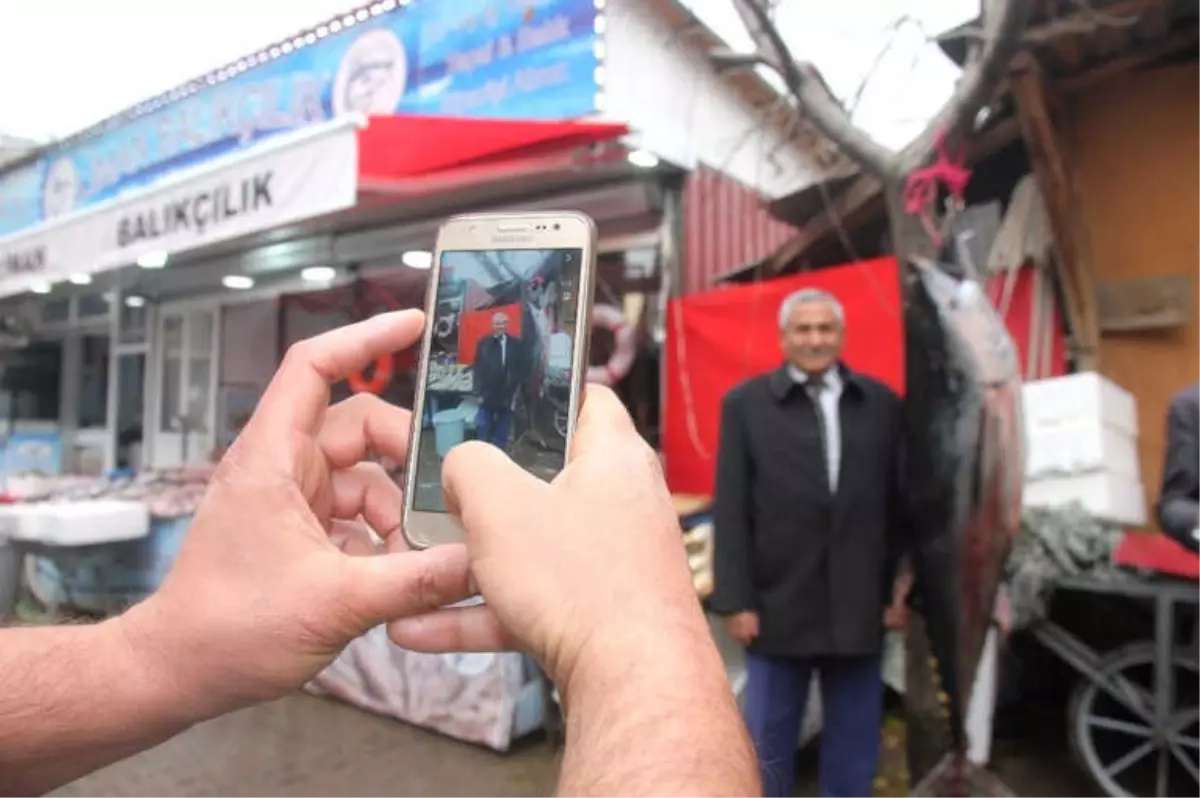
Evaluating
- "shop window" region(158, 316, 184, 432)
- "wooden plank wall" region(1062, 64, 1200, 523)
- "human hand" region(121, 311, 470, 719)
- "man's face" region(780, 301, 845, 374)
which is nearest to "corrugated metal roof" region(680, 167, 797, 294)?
"wooden plank wall" region(1062, 64, 1200, 523)

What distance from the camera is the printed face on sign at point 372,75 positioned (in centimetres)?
734

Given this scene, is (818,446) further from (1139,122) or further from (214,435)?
(214,435)

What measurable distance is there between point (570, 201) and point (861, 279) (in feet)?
7.28

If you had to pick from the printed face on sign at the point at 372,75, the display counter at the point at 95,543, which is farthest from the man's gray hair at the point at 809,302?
the printed face on sign at the point at 372,75

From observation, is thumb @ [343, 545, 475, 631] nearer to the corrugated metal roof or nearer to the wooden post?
the wooden post

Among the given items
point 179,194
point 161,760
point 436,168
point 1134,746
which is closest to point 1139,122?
point 1134,746

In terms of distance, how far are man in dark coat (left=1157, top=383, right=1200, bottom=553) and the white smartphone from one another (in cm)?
276

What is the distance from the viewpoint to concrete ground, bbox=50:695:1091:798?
365 cm

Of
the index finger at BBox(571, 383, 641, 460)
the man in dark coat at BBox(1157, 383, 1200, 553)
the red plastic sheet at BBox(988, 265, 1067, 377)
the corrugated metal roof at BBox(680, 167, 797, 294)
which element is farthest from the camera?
the corrugated metal roof at BBox(680, 167, 797, 294)

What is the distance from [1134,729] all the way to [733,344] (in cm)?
256

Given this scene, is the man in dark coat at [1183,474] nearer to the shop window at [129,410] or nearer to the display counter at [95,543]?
the display counter at [95,543]

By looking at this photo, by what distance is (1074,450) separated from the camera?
3648 mm

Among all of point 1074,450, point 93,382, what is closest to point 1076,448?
point 1074,450

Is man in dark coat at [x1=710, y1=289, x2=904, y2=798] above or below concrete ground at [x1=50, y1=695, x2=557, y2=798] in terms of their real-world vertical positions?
above
